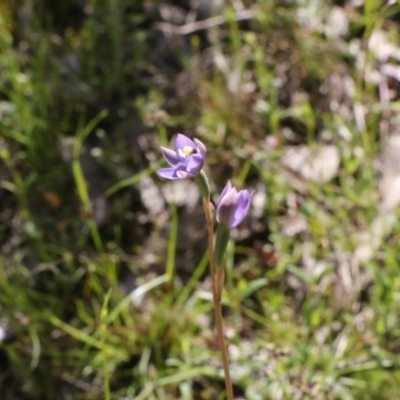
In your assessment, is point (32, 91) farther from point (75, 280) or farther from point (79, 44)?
point (75, 280)

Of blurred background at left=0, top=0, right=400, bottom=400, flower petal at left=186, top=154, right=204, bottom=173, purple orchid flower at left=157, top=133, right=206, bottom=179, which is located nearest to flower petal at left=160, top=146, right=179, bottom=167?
purple orchid flower at left=157, top=133, right=206, bottom=179

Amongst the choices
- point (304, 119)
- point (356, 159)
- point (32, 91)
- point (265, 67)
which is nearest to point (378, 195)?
point (356, 159)

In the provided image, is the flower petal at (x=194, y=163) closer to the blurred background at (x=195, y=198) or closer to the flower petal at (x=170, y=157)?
the flower petal at (x=170, y=157)

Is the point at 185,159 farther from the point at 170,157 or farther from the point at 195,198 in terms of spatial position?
the point at 195,198

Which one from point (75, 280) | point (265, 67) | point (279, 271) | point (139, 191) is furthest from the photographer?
point (265, 67)

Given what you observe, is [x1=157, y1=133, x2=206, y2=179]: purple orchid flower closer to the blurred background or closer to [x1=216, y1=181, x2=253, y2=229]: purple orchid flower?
[x1=216, y1=181, x2=253, y2=229]: purple orchid flower
